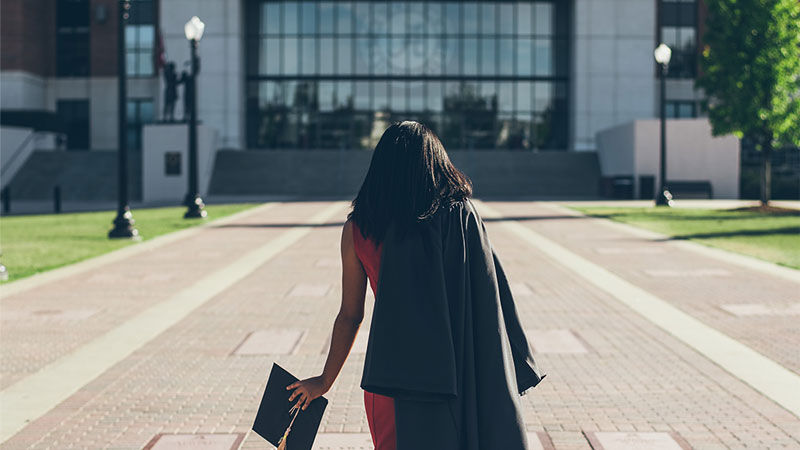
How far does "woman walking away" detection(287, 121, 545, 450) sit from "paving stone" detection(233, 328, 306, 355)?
4902 mm

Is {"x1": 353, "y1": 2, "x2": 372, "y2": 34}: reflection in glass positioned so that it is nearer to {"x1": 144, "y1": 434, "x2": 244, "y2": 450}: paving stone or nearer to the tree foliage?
the tree foliage

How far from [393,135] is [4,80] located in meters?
58.1

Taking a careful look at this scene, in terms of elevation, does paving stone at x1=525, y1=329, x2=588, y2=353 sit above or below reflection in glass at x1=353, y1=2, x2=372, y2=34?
below

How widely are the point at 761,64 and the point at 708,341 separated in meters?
21.8

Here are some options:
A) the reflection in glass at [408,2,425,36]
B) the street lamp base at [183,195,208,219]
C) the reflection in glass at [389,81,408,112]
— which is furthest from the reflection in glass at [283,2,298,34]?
the street lamp base at [183,195,208,219]

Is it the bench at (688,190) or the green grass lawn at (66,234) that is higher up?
the bench at (688,190)

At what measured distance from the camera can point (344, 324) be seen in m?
2.98

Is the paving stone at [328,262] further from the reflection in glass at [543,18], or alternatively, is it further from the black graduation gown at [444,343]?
the reflection in glass at [543,18]

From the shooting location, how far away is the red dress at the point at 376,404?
2.80 m

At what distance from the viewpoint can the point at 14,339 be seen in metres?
8.18

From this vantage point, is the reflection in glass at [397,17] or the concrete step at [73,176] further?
the reflection in glass at [397,17]

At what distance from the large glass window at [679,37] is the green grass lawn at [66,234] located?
35.6 m

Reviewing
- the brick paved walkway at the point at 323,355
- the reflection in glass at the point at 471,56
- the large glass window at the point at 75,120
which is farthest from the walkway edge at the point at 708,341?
the large glass window at the point at 75,120

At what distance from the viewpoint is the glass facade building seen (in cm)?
5575
